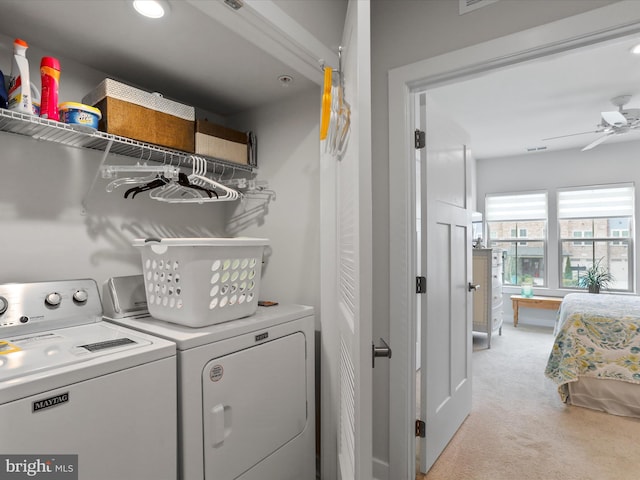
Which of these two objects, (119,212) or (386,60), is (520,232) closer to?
(386,60)

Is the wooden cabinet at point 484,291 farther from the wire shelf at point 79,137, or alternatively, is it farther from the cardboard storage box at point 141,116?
the cardboard storage box at point 141,116

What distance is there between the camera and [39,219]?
1539mm

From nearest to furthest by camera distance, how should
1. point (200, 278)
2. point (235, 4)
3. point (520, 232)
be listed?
point (235, 4) → point (200, 278) → point (520, 232)

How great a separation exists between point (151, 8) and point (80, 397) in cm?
131

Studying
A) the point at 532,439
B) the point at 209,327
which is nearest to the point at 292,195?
the point at 209,327

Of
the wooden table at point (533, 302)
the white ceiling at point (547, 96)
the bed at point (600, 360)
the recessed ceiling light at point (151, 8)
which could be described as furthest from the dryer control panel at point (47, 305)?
the wooden table at point (533, 302)

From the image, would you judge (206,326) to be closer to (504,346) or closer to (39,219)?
(39,219)

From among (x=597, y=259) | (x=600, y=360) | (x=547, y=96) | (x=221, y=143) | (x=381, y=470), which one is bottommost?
(x=381, y=470)

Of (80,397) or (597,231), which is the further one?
(597,231)

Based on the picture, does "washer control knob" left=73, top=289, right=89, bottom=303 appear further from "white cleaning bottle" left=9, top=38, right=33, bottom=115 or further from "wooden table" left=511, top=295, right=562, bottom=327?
"wooden table" left=511, top=295, right=562, bottom=327

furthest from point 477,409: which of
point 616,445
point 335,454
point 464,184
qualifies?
point 464,184

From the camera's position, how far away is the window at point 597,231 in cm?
502

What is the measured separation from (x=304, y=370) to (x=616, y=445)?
224cm

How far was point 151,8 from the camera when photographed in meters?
1.28
